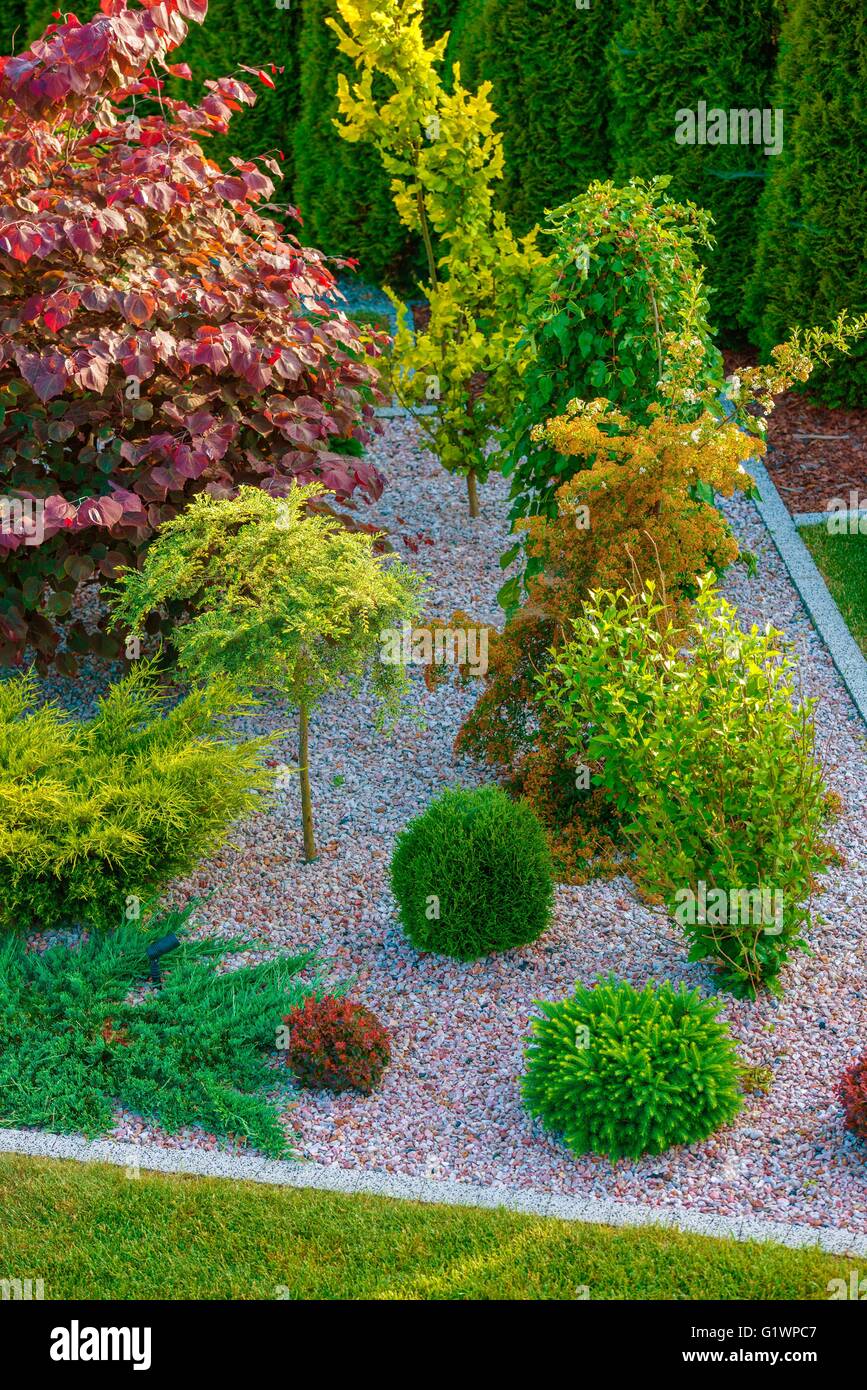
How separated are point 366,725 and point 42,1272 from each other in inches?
119

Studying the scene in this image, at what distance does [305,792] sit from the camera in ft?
17.8

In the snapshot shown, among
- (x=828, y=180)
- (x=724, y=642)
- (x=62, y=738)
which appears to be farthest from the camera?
(x=828, y=180)

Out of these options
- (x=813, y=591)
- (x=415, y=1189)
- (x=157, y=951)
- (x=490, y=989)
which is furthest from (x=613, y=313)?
(x=415, y=1189)

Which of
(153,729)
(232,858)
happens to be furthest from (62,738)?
(232,858)

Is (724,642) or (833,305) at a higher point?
(833,305)

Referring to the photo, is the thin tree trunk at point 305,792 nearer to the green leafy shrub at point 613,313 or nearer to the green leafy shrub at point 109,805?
the green leafy shrub at point 109,805

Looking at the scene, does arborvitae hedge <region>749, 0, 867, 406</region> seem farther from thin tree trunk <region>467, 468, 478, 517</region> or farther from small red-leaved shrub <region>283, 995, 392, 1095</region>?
small red-leaved shrub <region>283, 995, 392, 1095</region>

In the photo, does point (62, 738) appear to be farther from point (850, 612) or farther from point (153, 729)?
point (850, 612)

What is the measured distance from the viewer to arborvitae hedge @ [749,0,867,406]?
7863 mm

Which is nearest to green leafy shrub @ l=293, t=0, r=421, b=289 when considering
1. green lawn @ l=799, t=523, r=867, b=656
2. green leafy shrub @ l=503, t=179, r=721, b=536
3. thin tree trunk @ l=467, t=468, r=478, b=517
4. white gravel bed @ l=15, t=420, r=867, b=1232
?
thin tree trunk @ l=467, t=468, r=478, b=517

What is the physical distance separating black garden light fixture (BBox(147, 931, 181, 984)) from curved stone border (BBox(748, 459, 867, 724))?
317 cm

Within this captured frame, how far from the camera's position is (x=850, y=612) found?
702 centimetres

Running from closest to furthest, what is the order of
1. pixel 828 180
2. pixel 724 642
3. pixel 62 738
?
pixel 724 642 < pixel 62 738 < pixel 828 180

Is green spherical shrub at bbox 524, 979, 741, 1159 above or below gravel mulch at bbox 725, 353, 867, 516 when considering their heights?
below
